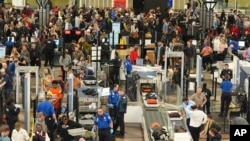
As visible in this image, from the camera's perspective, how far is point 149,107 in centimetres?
1670

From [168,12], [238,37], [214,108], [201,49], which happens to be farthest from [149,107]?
[168,12]

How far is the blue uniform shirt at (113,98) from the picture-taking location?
15.4 m

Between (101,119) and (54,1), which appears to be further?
(54,1)

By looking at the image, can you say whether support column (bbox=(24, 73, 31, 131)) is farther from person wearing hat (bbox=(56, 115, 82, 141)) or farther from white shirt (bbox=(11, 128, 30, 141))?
white shirt (bbox=(11, 128, 30, 141))

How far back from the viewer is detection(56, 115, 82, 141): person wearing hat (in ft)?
42.8

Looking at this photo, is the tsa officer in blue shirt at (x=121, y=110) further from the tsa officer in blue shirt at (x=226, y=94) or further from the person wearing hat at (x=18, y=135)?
the person wearing hat at (x=18, y=135)

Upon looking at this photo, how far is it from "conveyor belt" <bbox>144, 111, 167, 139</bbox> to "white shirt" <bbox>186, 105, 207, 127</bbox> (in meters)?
0.97

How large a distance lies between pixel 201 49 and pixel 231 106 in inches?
273

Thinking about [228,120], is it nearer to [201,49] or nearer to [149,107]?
[149,107]

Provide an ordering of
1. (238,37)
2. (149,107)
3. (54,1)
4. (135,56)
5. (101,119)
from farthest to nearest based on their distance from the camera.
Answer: (54,1) < (238,37) < (135,56) < (149,107) < (101,119)

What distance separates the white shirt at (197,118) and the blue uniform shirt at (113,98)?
2375 millimetres

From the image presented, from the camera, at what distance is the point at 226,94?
16.6 metres

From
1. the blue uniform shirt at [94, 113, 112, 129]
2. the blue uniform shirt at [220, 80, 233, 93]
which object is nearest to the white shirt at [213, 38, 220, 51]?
the blue uniform shirt at [220, 80, 233, 93]

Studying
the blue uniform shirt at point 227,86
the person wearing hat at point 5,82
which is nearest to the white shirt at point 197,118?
the blue uniform shirt at point 227,86
